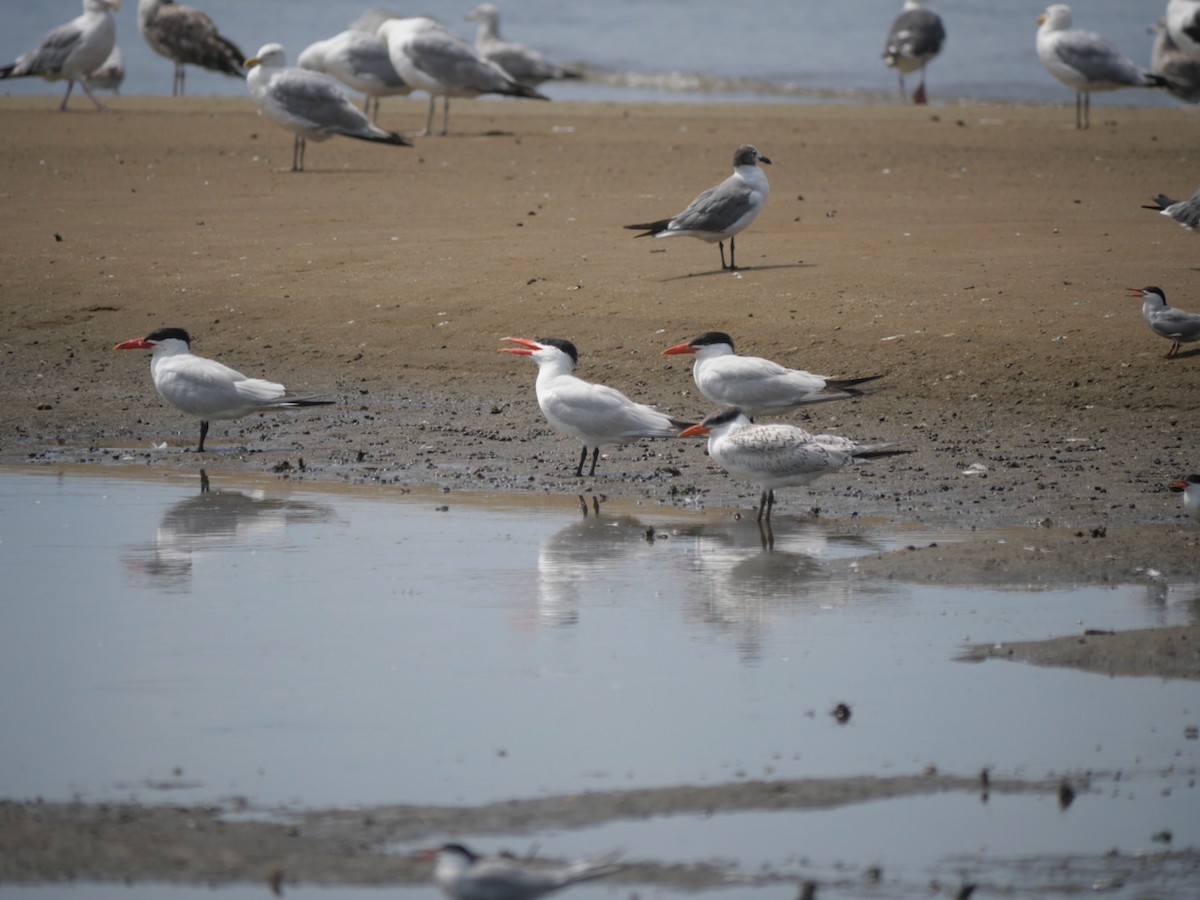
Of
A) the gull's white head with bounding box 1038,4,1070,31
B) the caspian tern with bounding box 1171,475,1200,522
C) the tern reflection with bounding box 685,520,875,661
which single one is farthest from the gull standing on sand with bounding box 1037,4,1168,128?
the tern reflection with bounding box 685,520,875,661

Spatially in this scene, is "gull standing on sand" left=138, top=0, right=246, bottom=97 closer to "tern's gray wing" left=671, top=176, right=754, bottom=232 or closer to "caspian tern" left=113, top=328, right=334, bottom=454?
"tern's gray wing" left=671, top=176, right=754, bottom=232

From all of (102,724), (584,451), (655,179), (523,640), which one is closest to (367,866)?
(102,724)

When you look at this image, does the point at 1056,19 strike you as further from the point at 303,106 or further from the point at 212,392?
the point at 212,392

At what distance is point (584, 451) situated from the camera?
32.9ft

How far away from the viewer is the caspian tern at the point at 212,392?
10375mm

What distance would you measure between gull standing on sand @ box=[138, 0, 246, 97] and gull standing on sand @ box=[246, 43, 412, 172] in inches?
343

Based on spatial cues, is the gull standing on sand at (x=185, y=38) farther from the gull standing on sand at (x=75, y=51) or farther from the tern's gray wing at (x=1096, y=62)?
the tern's gray wing at (x=1096, y=62)

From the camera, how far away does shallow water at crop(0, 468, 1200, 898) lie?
17.0 ft

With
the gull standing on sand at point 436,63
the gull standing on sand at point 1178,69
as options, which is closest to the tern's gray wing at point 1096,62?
the gull standing on sand at point 1178,69

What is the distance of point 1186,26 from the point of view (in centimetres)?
2538

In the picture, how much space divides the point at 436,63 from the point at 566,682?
54.0ft

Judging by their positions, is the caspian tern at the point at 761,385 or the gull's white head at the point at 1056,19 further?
the gull's white head at the point at 1056,19

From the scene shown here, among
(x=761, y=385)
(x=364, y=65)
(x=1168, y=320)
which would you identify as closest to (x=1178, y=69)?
(x=364, y=65)

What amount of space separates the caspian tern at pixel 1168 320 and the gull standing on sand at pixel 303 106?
32.9ft
